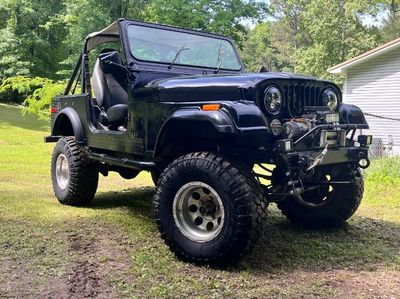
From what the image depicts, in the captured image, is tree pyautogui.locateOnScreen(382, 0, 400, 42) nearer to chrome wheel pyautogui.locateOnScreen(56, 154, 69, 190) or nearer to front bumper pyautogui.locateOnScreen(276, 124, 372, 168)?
chrome wheel pyautogui.locateOnScreen(56, 154, 69, 190)

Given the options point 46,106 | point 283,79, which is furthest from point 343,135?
point 46,106

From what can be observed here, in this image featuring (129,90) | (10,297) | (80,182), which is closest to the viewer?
(10,297)

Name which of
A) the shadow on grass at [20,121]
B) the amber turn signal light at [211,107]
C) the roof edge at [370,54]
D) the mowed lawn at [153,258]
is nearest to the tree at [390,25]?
the roof edge at [370,54]

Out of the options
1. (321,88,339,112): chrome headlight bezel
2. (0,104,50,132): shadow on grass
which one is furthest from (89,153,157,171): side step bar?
(0,104,50,132): shadow on grass

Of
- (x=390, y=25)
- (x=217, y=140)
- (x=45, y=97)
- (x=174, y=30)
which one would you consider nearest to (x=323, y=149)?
(x=217, y=140)

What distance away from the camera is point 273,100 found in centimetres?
376

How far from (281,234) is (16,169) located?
633 centimetres

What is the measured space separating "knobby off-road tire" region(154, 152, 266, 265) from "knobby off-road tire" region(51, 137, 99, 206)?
6.38ft

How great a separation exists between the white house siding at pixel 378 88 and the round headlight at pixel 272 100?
1253cm

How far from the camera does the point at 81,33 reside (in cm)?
2103

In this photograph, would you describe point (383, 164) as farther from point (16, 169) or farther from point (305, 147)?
point (16, 169)

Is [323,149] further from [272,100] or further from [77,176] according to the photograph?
[77,176]

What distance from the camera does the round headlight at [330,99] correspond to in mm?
4258

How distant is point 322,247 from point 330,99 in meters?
1.33
